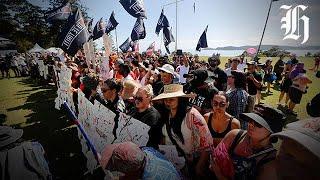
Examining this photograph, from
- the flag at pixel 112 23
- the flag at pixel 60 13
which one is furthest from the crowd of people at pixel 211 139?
the flag at pixel 112 23

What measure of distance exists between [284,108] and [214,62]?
502cm

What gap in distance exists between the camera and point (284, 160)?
1864 millimetres

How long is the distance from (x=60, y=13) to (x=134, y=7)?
2871 mm

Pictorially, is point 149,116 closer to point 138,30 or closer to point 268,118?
point 268,118

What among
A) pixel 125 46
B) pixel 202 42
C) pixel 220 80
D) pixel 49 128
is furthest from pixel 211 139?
pixel 125 46

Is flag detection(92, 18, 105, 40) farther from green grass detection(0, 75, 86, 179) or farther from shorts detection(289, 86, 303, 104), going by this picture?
shorts detection(289, 86, 303, 104)

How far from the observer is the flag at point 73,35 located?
7090 millimetres

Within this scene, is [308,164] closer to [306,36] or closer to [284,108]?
[306,36]

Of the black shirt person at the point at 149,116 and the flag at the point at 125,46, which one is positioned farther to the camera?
the flag at the point at 125,46

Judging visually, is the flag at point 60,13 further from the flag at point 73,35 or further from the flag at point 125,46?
the flag at point 125,46

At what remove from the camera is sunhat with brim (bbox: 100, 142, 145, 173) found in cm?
204

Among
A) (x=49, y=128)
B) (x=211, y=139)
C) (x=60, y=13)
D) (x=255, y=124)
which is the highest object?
(x=60, y=13)

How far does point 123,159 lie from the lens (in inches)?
80.4

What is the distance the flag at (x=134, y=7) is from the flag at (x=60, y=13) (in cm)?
218
